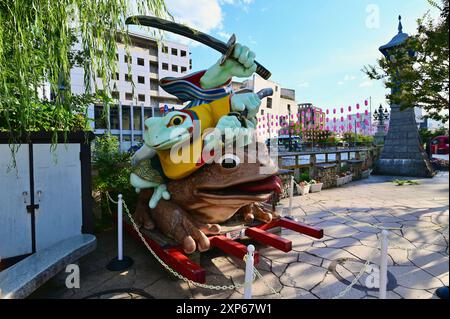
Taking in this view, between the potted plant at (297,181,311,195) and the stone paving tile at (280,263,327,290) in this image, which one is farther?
the potted plant at (297,181,311,195)

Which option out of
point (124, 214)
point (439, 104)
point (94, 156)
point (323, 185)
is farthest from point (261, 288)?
point (323, 185)

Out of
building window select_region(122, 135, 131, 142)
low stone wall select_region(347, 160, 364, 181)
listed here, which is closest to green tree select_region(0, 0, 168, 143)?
low stone wall select_region(347, 160, 364, 181)

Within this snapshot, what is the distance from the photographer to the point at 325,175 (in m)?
11.1

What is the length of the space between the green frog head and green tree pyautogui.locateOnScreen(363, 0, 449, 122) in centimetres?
588

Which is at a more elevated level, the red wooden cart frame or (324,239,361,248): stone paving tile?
the red wooden cart frame

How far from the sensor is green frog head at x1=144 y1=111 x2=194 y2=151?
12.2ft

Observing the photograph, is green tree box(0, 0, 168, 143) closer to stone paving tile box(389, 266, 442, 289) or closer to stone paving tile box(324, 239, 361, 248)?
stone paving tile box(324, 239, 361, 248)

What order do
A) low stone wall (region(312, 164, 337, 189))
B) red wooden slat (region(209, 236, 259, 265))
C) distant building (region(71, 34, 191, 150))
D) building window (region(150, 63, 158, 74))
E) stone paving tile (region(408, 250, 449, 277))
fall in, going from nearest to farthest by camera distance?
1. red wooden slat (region(209, 236, 259, 265))
2. stone paving tile (region(408, 250, 449, 277))
3. low stone wall (region(312, 164, 337, 189))
4. distant building (region(71, 34, 191, 150))
5. building window (region(150, 63, 158, 74))

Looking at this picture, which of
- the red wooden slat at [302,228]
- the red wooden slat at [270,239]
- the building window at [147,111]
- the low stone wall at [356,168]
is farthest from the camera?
the building window at [147,111]

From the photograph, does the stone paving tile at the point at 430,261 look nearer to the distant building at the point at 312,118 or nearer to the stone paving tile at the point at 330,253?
the stone paving tile at the point at 330,253

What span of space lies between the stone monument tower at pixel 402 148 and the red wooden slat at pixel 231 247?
580 inches

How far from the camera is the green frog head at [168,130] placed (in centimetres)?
372

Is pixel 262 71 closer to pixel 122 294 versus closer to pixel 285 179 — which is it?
pixel 285 179

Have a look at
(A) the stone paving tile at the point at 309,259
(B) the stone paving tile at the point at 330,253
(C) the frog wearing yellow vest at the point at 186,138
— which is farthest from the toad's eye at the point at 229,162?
(B) the stone paving tile at the point at 330,253
